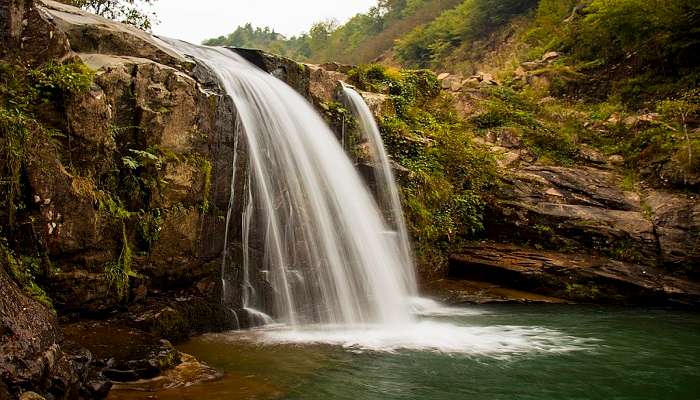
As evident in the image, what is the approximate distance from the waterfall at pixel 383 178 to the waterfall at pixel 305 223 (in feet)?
0.50

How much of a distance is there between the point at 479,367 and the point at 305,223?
4317 mm

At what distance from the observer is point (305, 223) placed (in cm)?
937

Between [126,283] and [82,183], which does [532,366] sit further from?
[82,183]

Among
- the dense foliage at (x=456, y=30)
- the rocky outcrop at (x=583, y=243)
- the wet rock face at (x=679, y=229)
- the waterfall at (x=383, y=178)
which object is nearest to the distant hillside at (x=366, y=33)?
the dense foliage at (x=456, y=30)

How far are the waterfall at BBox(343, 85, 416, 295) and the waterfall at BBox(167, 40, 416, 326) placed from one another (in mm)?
151

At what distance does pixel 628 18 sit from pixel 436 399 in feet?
52.2

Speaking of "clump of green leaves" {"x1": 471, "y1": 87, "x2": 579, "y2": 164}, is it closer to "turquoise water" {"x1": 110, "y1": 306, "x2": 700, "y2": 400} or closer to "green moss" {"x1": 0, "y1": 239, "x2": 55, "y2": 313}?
"turquoise water" {"x1": 110, "y1": 306, "x2": 700, "y2": 400}

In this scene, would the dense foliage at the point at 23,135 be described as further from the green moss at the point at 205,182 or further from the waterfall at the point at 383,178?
the waterfall at the point at 383,178

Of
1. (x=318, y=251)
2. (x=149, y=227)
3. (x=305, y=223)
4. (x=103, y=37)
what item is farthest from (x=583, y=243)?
(x=103, y=37)

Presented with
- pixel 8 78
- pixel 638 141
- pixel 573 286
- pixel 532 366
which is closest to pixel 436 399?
pixel 532 366

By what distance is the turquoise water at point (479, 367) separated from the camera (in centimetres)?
541

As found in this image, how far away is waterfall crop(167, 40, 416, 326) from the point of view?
867cm

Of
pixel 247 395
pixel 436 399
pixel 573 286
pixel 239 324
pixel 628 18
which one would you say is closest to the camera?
pixel 247 395

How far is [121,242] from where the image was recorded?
680 cm
